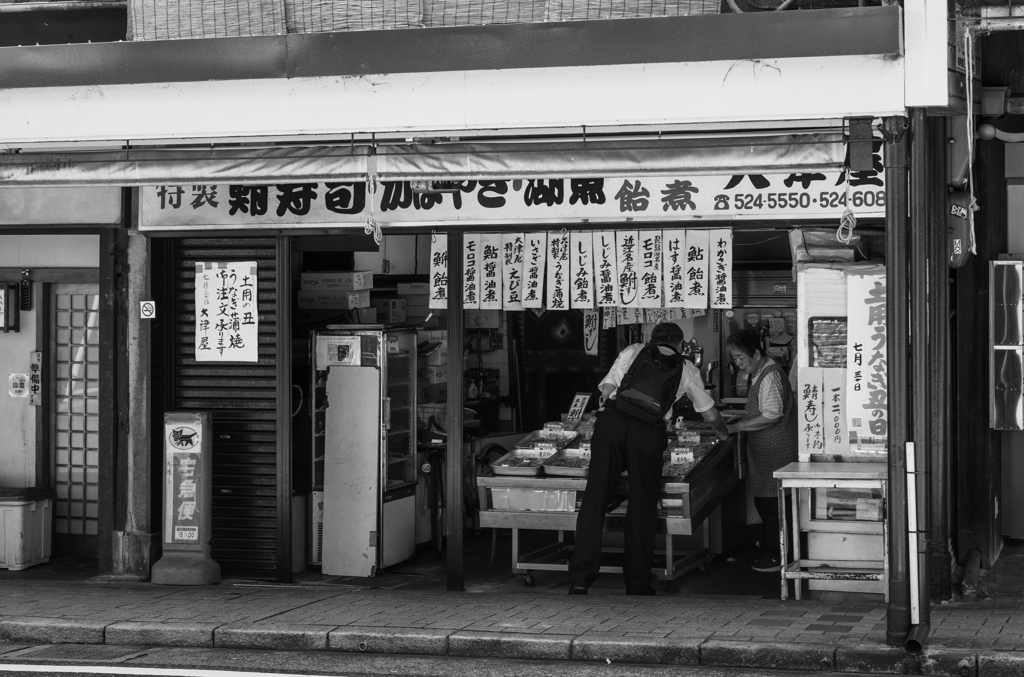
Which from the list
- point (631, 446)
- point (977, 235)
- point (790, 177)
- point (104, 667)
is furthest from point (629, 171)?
point (104, 667)

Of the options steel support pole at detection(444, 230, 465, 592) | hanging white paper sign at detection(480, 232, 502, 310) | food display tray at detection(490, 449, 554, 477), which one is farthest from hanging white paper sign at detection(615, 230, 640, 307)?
food display tray at detection(490, 449, 554, 477)

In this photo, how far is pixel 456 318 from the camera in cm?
1036

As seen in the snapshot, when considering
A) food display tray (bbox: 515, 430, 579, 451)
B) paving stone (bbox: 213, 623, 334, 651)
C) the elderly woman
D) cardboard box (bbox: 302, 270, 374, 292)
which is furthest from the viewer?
cardboard box (bbox: 302, 270, 374, 292)

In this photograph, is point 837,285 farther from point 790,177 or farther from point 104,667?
point 104,667

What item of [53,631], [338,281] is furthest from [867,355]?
[53,631]

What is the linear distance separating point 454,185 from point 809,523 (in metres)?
3.85

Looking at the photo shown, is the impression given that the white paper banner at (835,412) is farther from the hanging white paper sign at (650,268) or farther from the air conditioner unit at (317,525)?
the air conditioner unit at (317,525)

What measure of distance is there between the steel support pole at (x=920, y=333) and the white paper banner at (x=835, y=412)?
Result: 1.77 metres

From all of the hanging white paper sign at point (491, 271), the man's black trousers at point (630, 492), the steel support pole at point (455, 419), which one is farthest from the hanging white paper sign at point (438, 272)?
the man's black trousers at point (630, 492)

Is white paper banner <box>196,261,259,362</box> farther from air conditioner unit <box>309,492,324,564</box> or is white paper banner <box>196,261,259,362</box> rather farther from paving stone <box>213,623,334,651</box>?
paving stone <box>213,623,334,651</box>

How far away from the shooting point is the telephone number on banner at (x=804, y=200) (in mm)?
9383

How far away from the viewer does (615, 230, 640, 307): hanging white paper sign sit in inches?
402

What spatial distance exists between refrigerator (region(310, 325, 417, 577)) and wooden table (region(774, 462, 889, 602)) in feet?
11.9

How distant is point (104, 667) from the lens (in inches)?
311
